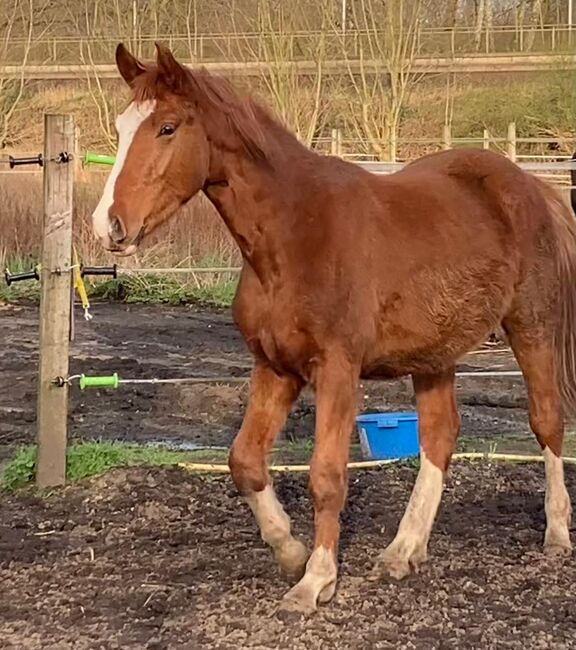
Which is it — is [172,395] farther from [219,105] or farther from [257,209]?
[219,105]

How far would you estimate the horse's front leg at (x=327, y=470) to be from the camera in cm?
367

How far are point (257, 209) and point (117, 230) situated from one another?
0.62 meters

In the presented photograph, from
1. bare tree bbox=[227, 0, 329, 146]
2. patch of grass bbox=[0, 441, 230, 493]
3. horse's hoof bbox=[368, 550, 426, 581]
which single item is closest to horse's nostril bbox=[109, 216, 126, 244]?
horse's hoof bbox=[368, 550, 426, 581]

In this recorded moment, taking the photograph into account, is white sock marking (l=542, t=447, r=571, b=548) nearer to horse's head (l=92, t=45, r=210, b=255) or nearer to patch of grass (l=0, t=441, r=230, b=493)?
patch of grass (l=0, t=441, r=230, b=493)

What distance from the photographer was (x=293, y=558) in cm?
389

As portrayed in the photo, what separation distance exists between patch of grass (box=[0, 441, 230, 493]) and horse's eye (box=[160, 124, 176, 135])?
2.37 m

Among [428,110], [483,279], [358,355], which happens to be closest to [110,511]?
[358,355]

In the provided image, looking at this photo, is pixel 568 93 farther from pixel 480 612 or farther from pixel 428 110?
pixel 480 612

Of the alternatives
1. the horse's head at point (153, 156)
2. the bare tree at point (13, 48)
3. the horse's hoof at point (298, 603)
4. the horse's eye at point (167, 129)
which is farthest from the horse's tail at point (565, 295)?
the bare tree at point (13, 48)

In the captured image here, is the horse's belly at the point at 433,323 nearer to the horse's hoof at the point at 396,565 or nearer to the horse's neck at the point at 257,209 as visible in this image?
the horse's neck at the point at 257,209

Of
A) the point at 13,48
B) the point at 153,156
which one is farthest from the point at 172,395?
the point at 13,48

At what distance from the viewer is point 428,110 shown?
76.3 feet

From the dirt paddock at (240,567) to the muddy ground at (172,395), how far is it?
7 cm

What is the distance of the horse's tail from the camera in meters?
4.66
